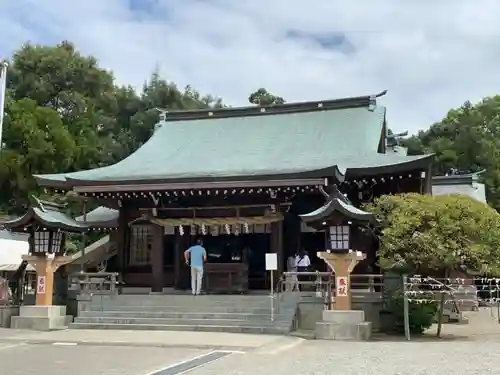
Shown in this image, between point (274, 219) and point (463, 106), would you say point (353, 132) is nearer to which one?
point (274, 219)

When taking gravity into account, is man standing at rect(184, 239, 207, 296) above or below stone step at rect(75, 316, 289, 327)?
above

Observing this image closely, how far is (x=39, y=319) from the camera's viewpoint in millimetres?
15242

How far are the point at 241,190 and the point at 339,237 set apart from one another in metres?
4.39

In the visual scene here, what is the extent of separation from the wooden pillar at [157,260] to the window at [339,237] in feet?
21.6

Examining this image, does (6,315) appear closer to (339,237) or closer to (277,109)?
(339,237)

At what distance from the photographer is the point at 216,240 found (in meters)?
19.9

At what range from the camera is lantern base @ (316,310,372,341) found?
13078 mm

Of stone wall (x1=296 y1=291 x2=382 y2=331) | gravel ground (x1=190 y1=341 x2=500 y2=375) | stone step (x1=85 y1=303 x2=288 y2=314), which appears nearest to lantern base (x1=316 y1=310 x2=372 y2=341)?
gravel ground (x1=190 y1=341 x2=500 y2=375)

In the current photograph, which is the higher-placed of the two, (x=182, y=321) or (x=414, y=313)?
(x=414, y=313)

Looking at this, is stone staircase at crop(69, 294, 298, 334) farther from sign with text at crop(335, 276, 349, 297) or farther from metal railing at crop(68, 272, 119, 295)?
sign with text at crop(335, 276, 349, 297)

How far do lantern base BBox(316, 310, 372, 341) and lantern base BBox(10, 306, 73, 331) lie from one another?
6.82m

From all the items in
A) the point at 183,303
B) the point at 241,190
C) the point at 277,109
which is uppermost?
the point at 277,109

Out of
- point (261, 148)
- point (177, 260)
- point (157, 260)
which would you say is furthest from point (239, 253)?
point (261, 148)

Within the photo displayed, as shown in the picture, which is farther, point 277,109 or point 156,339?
point 277,109
